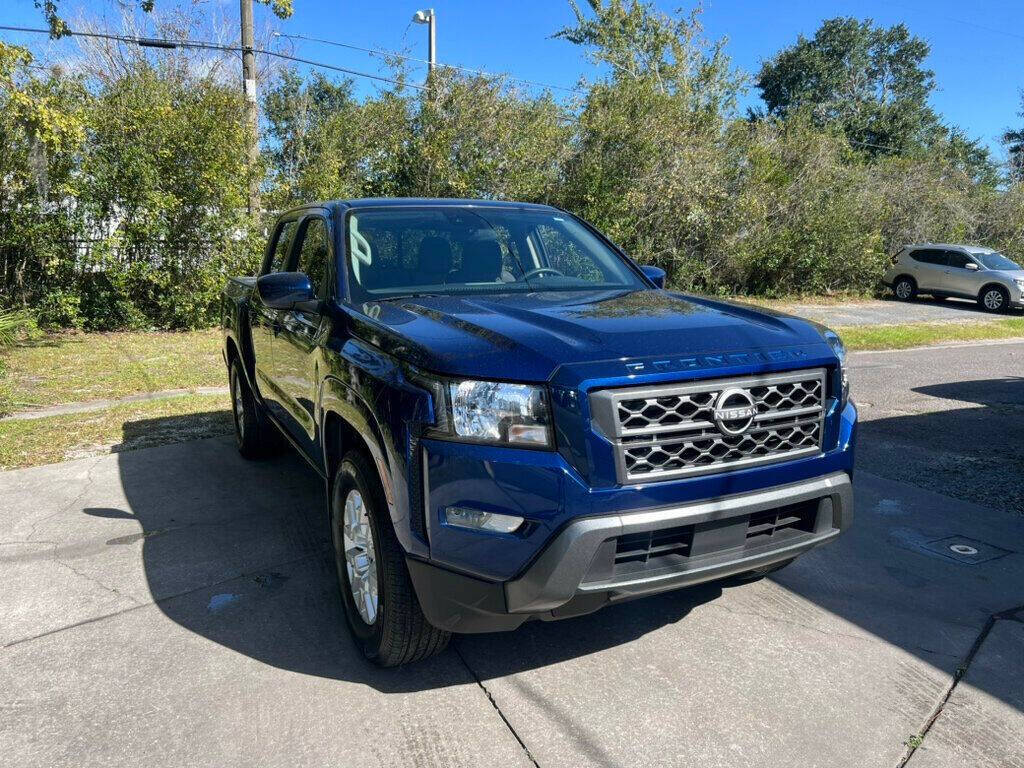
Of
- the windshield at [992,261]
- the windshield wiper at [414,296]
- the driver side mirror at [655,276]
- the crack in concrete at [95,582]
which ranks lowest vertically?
the crack in concrete at [95,582]

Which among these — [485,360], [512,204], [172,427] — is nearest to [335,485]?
[485,360]

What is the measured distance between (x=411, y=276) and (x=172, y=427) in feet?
13.4

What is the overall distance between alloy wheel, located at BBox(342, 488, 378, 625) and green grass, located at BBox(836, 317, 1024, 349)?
38.4 ft

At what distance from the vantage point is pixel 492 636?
3348 mm

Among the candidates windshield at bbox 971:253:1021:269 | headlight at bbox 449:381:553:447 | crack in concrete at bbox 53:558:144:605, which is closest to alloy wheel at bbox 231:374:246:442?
crack in concrete at bbox 53:558:144:605

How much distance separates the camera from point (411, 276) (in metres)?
3.75

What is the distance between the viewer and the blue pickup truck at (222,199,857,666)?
8.16 feet

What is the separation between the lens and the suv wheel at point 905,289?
22094 millimetres

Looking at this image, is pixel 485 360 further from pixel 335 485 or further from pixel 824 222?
pixel 824 222

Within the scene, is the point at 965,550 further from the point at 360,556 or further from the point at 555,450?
the point at 360,556

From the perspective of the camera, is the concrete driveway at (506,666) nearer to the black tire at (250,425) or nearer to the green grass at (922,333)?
the black tire at (250,425)

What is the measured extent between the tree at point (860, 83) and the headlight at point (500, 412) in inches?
2176

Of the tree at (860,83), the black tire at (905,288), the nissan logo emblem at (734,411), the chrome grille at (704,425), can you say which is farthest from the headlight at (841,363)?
the tree at (860,83)

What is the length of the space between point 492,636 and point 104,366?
7720 mm
